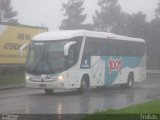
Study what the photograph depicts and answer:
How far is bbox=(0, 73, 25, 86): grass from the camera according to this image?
35625 millimetres

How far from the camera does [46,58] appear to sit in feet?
78.7

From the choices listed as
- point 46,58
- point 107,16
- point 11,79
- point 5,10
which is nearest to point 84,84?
point 46,58

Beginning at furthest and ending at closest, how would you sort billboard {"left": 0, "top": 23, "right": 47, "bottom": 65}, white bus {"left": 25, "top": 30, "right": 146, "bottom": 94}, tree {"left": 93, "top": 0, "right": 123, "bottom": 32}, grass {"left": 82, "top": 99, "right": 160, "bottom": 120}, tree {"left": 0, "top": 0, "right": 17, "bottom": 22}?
tree {"left": 93, "top": 0, "right": 123, "bottom": 32} < tree {"left": 0, "top": 0, "right": 17, "bottom": 22} < billboard {"left": 0, "top": 23, "right": 47, "bottom": 65} < white bus {"left": 25, "top": 30, "right": 146, "bottom": 94} < grass {"left": 82, "top": 99, "right": 160, "bottom": 120}

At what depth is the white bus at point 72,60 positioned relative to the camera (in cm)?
2369

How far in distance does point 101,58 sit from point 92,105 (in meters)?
8.35

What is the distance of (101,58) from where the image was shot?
27.2m

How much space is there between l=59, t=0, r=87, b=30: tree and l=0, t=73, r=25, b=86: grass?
54229mm

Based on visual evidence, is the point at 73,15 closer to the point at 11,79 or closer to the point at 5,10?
the point at 5,10

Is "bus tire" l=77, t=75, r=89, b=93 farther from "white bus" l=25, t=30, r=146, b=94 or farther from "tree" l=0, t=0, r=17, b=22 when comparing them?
"tree" l=0, t=0, r=17, b=22

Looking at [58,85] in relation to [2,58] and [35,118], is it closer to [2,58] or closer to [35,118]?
[35,118]

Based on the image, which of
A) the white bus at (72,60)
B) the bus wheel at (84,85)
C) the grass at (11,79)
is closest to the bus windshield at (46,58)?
the white bus at (72,60)

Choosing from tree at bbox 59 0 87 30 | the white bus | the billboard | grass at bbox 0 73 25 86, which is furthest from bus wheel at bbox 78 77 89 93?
tree at bbox 59 0 87 30

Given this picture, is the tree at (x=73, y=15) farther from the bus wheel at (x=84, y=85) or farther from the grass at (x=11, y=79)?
the bus wheel at (x=84, y=85)

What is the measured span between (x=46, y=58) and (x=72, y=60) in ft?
4.13
